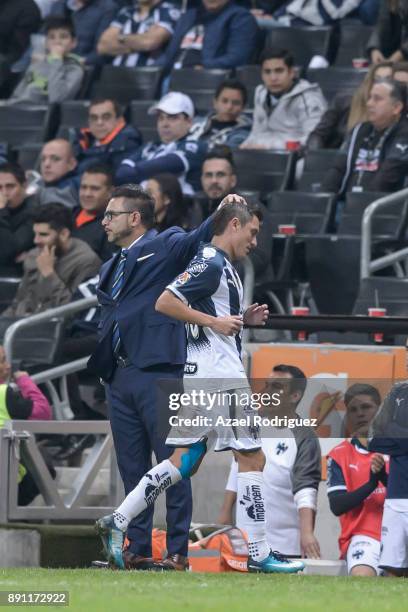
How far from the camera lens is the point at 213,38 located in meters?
15.9

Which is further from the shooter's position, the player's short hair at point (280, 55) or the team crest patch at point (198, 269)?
the player's short hair at point (280, 55)

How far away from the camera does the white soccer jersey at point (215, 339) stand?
8.30 metres

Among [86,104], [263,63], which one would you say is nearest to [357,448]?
[263,63]

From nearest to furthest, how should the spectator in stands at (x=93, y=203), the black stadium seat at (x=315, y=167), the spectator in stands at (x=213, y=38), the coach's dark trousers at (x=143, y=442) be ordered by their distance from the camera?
the coach's dark trousers at (x=143, y=442) → the spectator in stands at (x=93, y=203) → the black stadium seat at (x=315, y=167) → the spectator in stands at (x=213, y=38)

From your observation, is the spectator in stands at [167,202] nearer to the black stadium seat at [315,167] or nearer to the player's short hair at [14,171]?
the black stadium seat at [315,167]

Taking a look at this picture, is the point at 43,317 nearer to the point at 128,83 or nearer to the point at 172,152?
the point at 172,152

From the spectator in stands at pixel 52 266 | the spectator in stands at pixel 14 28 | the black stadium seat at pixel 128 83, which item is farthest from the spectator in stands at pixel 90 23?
the spectator in stands at pixel 52 266

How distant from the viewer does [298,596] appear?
6.98 metres

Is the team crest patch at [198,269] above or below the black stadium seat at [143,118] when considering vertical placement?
below

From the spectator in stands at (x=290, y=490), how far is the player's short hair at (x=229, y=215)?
1.64m

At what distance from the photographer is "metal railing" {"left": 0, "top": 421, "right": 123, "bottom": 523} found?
10.9m

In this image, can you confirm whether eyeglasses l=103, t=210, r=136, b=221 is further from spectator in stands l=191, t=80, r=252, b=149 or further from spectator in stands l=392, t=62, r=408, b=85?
spectator in stands l=191, t=80, r=252, b=149

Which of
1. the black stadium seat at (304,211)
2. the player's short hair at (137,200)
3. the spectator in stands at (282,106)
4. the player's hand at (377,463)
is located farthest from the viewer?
the spectator in stands at (282,106)

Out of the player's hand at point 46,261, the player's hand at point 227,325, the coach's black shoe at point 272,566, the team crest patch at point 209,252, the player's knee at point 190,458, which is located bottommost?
the coach's black shoe at point 272,566
